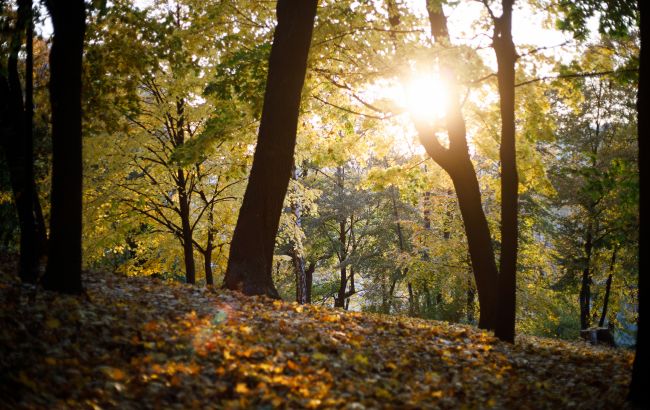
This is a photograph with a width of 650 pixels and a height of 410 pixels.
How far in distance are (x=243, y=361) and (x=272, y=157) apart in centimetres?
477

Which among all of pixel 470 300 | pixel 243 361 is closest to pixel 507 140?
pixel 243 361

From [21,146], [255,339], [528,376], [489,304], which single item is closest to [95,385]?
[255,339]

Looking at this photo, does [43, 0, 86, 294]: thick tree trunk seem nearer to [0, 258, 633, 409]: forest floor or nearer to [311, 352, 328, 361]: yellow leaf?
[0, 258, 633, 409]: forest floor

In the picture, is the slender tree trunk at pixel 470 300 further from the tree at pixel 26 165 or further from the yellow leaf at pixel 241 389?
the yellow leaf at pixel 241 389

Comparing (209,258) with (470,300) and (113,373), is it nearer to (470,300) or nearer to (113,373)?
(470,300)

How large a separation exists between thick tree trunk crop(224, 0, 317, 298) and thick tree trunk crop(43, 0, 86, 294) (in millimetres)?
3087

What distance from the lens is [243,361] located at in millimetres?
5711

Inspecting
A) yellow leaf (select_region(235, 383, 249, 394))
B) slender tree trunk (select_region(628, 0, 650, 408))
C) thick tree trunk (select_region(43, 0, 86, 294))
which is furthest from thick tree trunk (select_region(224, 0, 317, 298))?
slender tree trunk (select_region(628, 0, 650, 408))

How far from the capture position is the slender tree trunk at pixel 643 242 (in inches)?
236

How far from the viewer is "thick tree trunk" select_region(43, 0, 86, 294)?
22.9 ft

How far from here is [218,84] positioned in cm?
1157

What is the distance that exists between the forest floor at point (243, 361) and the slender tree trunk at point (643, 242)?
292 millimetres

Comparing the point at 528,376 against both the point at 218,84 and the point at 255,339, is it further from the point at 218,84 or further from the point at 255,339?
the point at 218,84

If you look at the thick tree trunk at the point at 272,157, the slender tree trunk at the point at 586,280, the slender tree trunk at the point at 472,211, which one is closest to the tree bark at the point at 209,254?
the thick tree trunk at the point at 272,157
